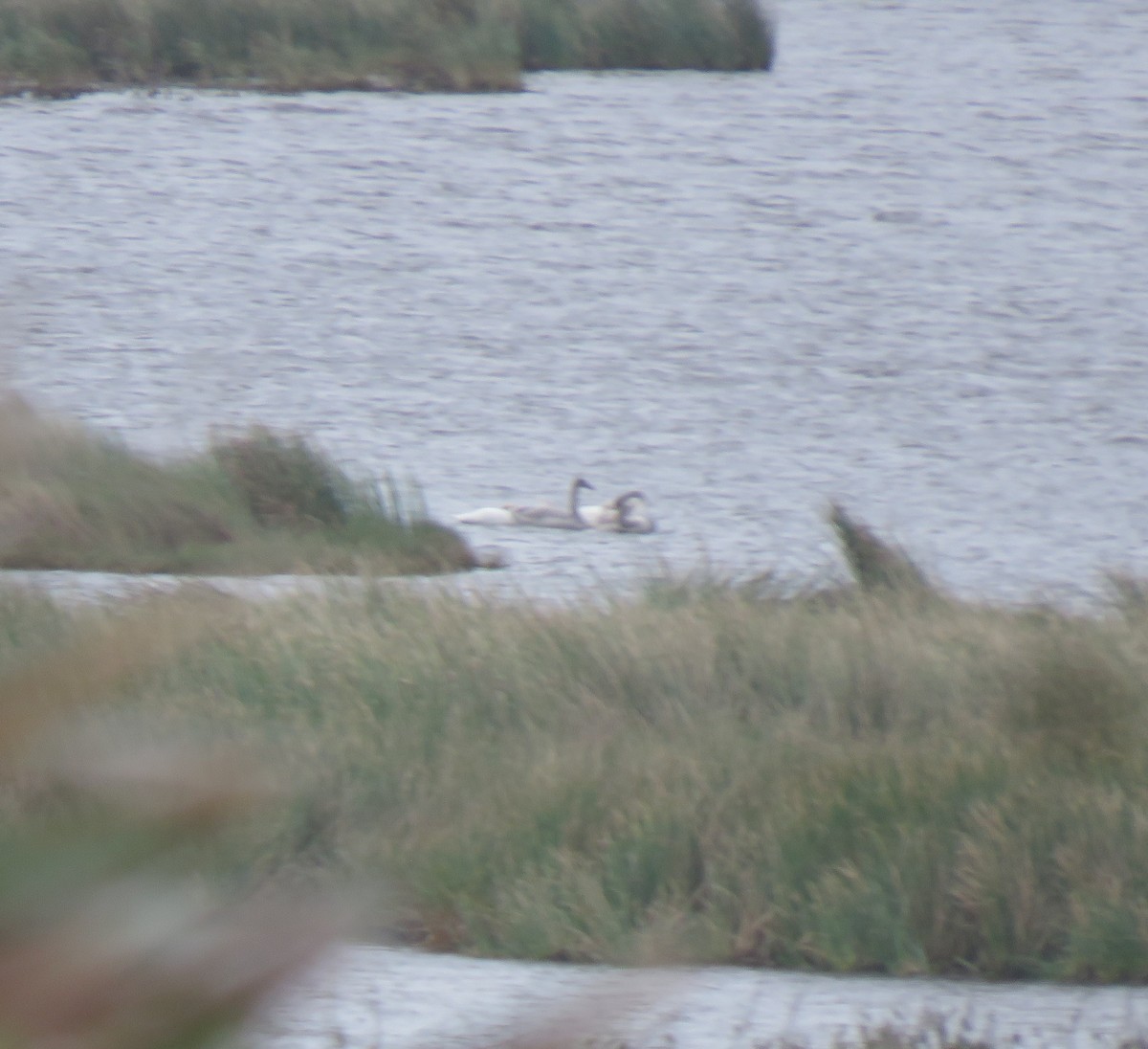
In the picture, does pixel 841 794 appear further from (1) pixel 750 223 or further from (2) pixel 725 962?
(1) pixel 750 223

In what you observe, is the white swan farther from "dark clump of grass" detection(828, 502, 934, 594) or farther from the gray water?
the gray water

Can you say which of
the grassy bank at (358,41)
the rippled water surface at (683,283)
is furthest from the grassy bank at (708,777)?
the grassy bank at (358,41)

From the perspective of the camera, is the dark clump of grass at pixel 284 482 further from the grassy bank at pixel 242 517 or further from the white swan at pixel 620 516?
the white swan at pixel 620 516

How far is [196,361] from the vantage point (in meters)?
1.68

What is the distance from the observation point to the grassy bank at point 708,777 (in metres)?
4.38

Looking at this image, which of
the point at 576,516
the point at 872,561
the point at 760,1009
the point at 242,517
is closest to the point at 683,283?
the point at 576,516

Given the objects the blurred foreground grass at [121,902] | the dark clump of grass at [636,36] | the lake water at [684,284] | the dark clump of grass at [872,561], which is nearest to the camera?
the blurred foreground grass at [121,902]

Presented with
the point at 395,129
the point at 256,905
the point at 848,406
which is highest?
the point at 256,905

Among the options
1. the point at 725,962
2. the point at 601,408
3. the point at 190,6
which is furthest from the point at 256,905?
the point at 190,6

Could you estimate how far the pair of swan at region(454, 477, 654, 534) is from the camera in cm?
1201

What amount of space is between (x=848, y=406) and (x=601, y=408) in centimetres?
190

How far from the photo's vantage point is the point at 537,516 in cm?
1209

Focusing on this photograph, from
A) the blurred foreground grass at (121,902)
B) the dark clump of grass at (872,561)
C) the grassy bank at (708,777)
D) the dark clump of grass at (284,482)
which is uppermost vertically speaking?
the blurred foreground grass at (121,902)

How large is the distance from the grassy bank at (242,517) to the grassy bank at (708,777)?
3340 mm
